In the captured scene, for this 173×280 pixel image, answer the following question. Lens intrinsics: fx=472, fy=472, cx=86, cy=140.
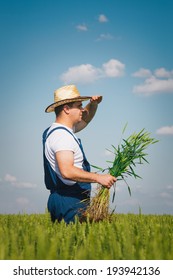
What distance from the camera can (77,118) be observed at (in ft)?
15.7

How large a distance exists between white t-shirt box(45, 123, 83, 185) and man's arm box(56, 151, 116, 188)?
0.08m

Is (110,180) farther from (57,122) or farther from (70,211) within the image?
(57,122)

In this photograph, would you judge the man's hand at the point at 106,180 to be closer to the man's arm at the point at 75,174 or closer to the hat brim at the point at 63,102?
the man's arm at the point at 75,174

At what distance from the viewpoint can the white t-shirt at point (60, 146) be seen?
14.6ft

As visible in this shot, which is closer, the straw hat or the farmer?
the farmer

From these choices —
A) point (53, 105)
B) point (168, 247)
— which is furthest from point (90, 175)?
point (168, 247)

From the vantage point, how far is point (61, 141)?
4.45m

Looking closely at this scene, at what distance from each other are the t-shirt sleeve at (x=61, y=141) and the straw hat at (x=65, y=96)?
40 cm

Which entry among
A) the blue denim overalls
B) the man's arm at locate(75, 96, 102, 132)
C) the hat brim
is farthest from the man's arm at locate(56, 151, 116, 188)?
the man's arm at locate(75, 96, 102, 132)

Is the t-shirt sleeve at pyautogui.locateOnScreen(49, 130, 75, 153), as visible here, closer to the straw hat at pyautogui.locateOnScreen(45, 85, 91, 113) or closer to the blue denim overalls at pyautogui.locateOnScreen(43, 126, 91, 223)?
the blue denim overalls at pyautogui.locateOnScreen(43, 126, 91, 223)

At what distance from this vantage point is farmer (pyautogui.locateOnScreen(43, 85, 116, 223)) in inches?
171

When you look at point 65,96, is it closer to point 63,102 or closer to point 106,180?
point 63,102

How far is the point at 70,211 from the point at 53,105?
1109mm

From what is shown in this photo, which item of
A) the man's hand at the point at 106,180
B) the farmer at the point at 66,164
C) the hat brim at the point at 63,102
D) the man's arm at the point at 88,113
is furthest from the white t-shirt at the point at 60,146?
the man's arm at the point at 88,113
